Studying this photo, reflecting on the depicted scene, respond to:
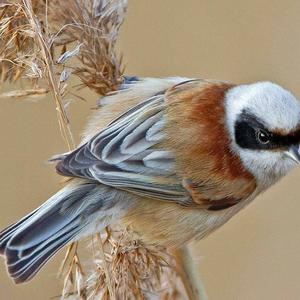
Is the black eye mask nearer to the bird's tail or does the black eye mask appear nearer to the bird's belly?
the bird's belly

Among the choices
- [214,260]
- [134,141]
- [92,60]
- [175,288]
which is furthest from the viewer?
[214,260]

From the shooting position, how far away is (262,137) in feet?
8.92

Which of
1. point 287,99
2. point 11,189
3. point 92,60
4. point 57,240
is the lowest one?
point 11,189

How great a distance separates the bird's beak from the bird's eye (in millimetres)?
84

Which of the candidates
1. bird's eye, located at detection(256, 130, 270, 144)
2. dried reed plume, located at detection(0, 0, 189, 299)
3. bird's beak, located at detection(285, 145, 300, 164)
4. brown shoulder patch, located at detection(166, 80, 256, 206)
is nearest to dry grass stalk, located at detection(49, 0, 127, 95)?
dried reed plume, located at detection(0, 0, 189, 299)

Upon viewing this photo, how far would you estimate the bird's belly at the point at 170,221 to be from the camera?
2.62 m

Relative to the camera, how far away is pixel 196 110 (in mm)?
2799

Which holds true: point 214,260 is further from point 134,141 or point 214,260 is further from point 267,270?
point 134,141

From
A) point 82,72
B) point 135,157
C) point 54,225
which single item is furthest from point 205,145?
point 54,225

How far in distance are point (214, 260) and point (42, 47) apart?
1.76m

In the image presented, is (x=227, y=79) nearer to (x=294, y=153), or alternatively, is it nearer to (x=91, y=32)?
(x=294, y=153)

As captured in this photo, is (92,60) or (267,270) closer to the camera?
(92,60)

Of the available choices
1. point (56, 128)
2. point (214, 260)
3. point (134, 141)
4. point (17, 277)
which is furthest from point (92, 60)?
point (214, 260)

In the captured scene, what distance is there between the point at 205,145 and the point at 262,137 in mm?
208
